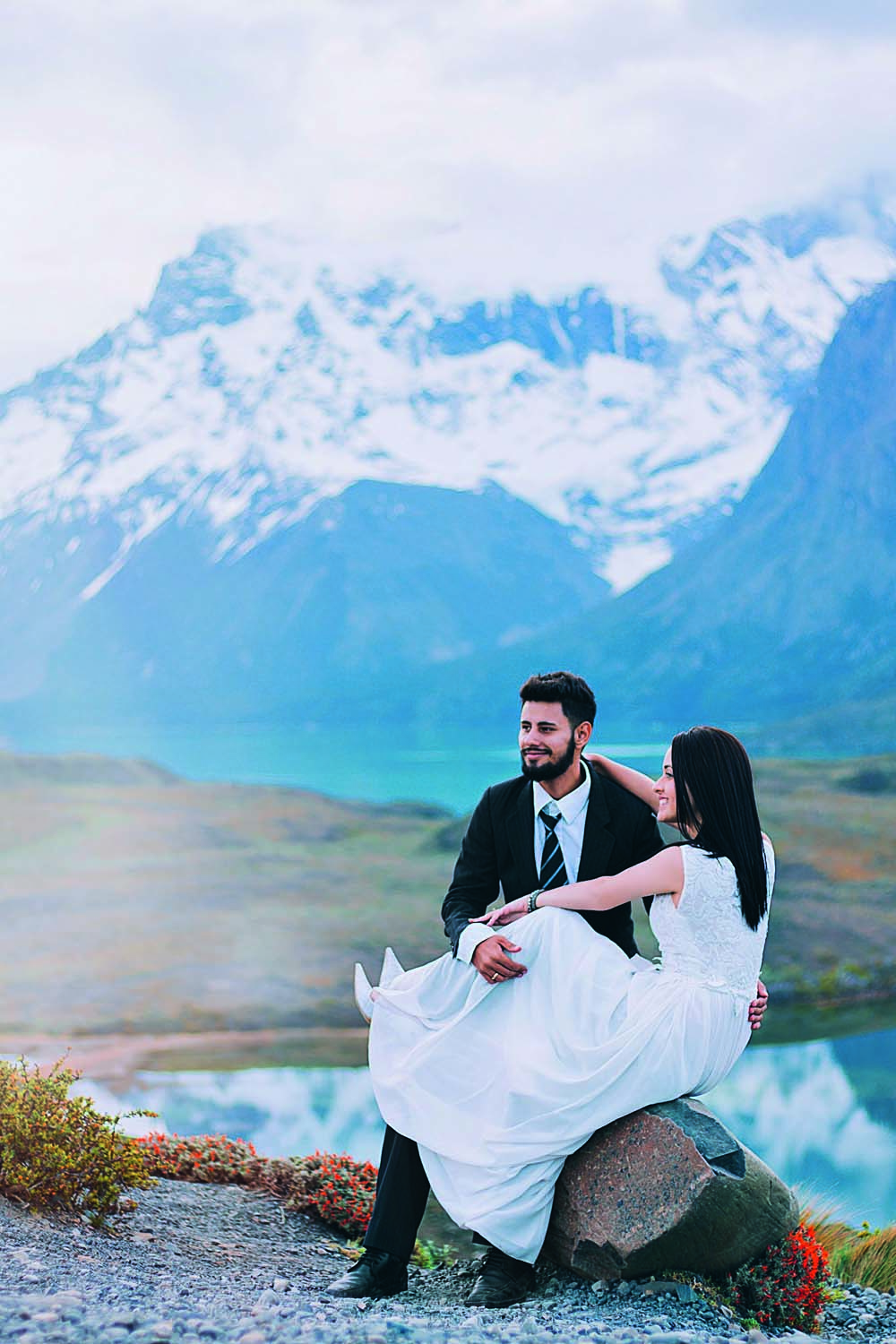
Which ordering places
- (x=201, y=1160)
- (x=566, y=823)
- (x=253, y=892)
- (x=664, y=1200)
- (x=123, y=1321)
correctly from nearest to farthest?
(x=123, y=1321) < (x=664, y=1200) < (x=566, y=823) < (x=201, y=1160) < (x=253, y=892)

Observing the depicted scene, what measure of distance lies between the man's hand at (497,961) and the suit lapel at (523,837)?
351 millimetres

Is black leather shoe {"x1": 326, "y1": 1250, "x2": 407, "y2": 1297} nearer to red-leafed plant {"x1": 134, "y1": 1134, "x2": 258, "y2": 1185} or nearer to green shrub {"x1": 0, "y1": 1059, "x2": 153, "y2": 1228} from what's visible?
green shrub {"x1": 0, "y1": 1059, "x2": 153, "y2": 1228}

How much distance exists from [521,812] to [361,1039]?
37.2 feet

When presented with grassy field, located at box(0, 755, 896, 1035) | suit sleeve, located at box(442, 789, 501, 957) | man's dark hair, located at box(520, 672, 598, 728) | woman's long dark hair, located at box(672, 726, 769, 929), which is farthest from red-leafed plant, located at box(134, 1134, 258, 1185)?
grassy field, located at box(0, 755, 896, 1035)

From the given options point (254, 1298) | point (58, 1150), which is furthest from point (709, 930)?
point (58, 1150)

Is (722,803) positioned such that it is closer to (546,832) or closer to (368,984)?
(546,832)

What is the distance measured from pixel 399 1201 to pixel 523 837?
3.07 feet

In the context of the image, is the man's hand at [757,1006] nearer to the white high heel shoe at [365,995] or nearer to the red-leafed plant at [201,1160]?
the white high heel shoe at [365,995]

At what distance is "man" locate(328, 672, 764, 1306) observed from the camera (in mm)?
3317

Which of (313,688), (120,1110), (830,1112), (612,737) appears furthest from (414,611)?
(120,1110)

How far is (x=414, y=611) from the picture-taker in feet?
76.6

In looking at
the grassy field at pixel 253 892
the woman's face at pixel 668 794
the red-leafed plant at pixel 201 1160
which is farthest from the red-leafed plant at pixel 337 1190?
the grassy field at pixel 253 892

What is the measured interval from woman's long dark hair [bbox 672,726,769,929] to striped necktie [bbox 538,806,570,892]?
443mm

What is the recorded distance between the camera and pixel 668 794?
125 inches
